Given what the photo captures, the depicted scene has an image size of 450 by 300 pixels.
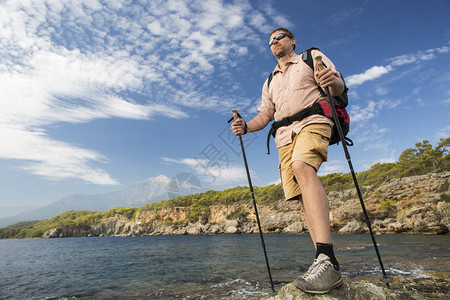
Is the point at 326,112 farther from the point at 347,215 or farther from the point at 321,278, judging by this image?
the point at 347,215

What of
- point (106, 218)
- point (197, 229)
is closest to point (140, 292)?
point (197, 229)

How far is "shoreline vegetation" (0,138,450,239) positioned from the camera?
3123cm

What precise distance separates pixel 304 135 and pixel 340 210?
168 ft

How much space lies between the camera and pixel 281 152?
2676mm

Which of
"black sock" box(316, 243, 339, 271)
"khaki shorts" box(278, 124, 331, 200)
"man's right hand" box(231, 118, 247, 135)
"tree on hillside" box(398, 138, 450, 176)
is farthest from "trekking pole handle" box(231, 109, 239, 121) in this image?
"tree on hillside" box(398, 138, 450, 176)

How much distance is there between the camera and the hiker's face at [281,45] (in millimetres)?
2873

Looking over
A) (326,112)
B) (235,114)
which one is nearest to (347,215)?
(235,114)

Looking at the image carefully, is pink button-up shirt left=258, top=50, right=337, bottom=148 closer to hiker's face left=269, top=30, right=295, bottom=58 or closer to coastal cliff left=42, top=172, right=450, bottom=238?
hiker's face left=269, top=30, right=295, bottom=58

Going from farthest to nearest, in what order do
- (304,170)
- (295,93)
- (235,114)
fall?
1. (235,114)
2. (295,93)
3. (304,170)

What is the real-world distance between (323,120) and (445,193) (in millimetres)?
39530

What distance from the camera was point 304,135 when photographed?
2.33 m

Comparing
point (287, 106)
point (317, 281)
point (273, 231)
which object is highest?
point (287, 106)

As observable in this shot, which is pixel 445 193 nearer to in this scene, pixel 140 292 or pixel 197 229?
pixel 140 292

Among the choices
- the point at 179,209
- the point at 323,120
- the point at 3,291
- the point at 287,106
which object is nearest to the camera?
Result: the point at 323,120
